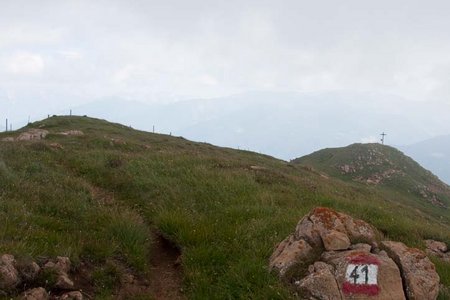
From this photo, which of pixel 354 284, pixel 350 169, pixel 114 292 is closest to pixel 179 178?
pixel 114 292

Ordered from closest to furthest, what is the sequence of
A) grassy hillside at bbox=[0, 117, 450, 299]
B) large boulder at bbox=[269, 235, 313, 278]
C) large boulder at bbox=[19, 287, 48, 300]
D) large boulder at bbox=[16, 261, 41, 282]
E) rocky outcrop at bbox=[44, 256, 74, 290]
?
1. large boulder at bbox=[19, 287, 48, 300]
2. large boulder at bbox=[16, 261, 41, 282]
3. rocky outcrop at bbox=[44, 256, 74, 290]
4. large boulder at bbox=[269, 235, 313, 278]
5. grassy hillside at bbox=[0, 117, 450, 299]

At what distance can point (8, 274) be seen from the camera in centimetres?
670

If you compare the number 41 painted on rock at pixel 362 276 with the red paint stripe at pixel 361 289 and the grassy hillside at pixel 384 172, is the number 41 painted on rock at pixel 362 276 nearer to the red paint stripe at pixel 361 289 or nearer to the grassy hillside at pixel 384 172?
the red paint stripe at pixel 361 289

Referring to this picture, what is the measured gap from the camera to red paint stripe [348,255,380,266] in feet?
23.7

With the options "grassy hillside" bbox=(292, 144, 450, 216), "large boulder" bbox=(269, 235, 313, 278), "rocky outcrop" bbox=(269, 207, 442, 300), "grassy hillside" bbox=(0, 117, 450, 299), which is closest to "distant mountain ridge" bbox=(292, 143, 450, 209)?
"grassy hillside" bbox=(292, 144, 450, 216)

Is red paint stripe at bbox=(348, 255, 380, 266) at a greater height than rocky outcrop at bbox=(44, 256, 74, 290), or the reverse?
red paint stripe at bbox=(348, 255, 380, 266)

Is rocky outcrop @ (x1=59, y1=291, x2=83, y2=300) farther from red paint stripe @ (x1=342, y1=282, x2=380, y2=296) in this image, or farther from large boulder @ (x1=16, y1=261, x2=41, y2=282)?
red paint stripe @ (x1=342, y1=282, x2=380, y2=296)

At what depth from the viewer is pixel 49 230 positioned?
8.95m

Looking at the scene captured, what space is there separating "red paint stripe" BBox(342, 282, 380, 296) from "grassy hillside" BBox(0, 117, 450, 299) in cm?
99

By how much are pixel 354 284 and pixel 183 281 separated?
11.4ft

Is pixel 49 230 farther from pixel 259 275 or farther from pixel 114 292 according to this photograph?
pixel 259 275

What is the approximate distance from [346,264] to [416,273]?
1.33 m

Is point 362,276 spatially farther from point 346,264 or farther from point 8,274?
point 8,274

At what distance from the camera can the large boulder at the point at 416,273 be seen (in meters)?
7.11
